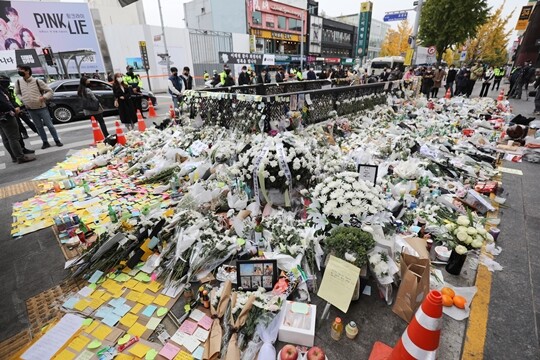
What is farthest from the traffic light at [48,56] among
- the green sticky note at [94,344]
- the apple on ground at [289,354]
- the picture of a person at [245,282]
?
the apple on ground at [289,354]

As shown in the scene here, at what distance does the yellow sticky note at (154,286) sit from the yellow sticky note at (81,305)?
0.54m

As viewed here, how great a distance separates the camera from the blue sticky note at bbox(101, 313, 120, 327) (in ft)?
7.22

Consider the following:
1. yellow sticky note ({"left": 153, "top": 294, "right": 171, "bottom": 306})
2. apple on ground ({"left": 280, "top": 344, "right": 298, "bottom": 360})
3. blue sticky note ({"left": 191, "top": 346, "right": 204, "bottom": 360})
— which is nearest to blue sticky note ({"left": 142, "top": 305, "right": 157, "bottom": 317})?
yellow sticky note ({"left": 153, "top": 294, "right": 171, "bottom": 306})

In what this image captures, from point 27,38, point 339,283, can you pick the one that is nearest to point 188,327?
point 339,283

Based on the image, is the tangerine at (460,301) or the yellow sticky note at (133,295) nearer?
the tangerine at (460,301)

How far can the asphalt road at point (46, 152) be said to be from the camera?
5.63 meters

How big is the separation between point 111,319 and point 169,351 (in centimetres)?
69

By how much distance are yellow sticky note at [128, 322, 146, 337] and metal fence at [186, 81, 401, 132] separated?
4.03m

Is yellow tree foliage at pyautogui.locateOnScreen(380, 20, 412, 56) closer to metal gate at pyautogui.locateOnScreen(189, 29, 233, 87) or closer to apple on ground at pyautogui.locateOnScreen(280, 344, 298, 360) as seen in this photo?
metal gate at pyautogui.locateOnScreen(189, 29, 233, 87)

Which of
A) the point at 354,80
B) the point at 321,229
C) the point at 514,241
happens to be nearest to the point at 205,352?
the point at 321,229

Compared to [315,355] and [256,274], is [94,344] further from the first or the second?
[315,355]

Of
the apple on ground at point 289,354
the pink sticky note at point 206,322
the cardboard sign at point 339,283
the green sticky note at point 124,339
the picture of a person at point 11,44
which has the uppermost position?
the picture of a person at point 11,44

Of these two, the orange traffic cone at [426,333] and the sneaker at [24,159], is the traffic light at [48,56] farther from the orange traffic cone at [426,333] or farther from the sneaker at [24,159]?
the orange traffic cone at [426,333]

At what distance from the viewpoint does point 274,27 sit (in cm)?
3509
